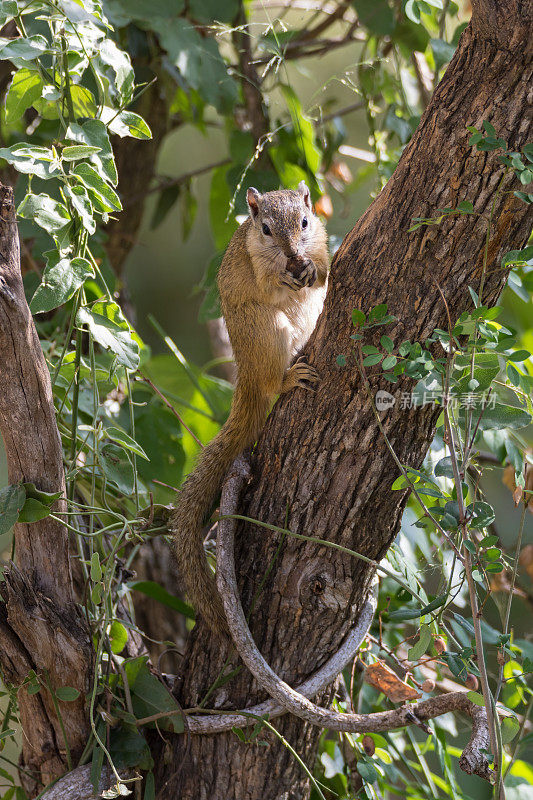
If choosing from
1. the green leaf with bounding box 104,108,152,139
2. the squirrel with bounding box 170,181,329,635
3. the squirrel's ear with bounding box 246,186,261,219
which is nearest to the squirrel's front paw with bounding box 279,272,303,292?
the squirrel with bounding box 170,181,329,635

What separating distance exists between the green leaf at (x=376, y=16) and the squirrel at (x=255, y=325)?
1.51ft

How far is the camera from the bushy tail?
1325mm

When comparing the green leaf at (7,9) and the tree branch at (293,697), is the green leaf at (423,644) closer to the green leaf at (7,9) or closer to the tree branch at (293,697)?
the tree branch at (293,697)

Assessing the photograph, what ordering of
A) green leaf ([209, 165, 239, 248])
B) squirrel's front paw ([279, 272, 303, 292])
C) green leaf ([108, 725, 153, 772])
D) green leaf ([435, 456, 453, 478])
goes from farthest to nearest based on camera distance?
green leaf ([209, 165, 239, 248])
squirrel's front paw ([279, 272, 303, 292])
green leaf ([108, 725, 153, 772])
green leaf ([435, 456, 453, 478])

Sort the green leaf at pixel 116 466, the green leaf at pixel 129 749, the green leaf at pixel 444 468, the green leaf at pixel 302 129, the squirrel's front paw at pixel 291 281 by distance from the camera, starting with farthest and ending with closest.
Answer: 1. the green leaf at pixel 302 129
2. the squirrel's front paw at pixel 291 281
3. the green leaf at pixel 116 466
4. the green leaf at pixel 129 749
5. the green leaf at pixel 444 468

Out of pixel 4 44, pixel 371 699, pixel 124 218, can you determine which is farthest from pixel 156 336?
pixel 4 44

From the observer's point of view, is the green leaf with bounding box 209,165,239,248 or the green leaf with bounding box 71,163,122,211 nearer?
the green leaf with bounding box 71,163,122,211

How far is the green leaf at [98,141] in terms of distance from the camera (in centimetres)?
113

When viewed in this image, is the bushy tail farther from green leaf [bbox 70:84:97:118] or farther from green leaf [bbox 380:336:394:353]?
green leaf [bbox 70:84:97:118]

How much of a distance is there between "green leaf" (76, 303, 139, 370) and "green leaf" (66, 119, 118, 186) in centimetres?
20

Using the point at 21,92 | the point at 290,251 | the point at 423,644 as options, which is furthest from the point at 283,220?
the point at 423,644

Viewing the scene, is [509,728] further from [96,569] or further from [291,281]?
[291,281]

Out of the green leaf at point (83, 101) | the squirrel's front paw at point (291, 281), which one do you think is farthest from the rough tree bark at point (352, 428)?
the green leaf at point (83, 101)

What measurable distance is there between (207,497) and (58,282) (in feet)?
1.67
